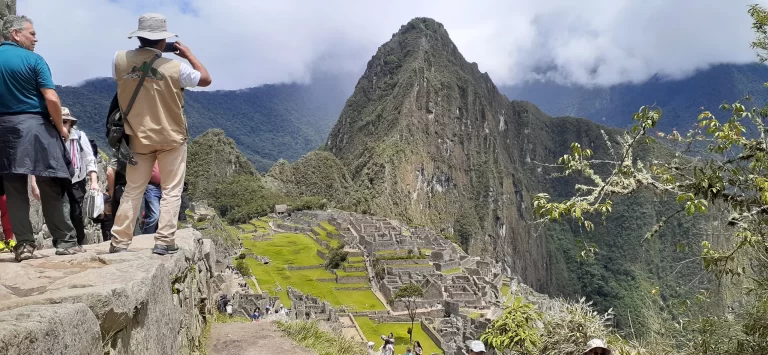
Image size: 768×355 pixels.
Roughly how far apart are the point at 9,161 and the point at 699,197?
218 inches

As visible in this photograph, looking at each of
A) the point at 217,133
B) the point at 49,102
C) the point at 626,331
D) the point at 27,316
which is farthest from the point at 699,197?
the point at 217,133

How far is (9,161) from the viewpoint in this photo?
343cm

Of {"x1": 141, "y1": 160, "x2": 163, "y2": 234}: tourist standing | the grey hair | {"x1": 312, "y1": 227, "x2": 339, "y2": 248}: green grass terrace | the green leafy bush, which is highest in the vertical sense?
the grey hair

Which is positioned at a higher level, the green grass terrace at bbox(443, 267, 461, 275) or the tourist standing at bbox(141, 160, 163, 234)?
the tourist standing at bbox(141, 160, 163, 234)

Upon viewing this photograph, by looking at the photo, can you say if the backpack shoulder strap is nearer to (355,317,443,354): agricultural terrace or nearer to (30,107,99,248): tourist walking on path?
(30,107,99,248): tourist walking on path

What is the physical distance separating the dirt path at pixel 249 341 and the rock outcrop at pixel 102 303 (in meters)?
0.26

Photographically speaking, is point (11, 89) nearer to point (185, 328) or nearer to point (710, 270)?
point (185, 328)

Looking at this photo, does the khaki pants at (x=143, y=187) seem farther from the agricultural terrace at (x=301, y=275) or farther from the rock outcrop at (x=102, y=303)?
the agricultural terrace at (x=301, y=275)

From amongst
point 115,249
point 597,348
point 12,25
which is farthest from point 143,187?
point 597,348

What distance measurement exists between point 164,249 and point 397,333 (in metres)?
19.7

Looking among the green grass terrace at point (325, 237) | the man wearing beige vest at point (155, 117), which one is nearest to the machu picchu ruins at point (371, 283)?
the green grass terrace at point (325, 237)

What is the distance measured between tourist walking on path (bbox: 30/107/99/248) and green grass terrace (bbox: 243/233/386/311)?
60.1 ft

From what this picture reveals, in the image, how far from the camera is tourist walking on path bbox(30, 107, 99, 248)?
14.7ft

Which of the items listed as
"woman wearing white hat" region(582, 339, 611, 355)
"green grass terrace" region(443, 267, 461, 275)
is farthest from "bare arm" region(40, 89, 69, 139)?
"green grass terrace" region(443, 267, 461, 275)
